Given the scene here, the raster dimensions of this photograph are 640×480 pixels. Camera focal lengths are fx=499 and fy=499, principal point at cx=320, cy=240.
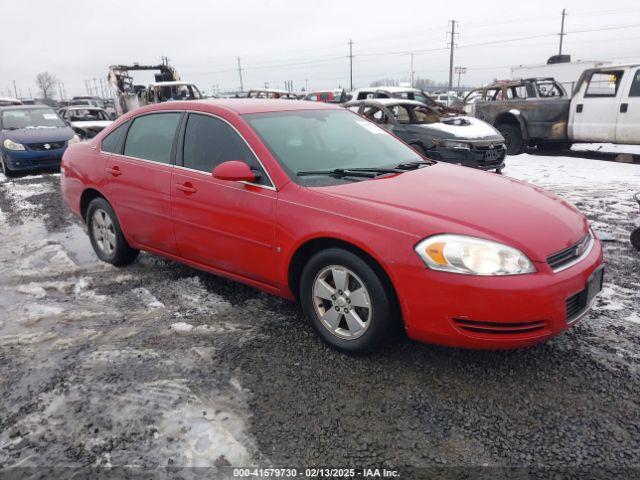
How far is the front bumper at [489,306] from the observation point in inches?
99.0

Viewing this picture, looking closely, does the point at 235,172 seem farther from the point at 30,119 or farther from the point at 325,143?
the point at 30,119

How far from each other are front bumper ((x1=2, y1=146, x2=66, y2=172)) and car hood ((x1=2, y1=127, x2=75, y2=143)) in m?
0.24

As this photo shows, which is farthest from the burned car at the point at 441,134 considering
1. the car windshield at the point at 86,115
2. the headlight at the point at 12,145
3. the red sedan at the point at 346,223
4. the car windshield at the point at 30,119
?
the car windshield at the point at 86,115

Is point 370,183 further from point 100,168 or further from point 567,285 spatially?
point 100,168

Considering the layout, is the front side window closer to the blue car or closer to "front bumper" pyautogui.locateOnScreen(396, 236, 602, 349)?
"front bumper" pyautogui.locateOnScreen(396, 236, 602, 349)

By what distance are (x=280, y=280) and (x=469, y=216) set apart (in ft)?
4.13

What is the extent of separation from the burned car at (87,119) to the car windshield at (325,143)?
444 inches

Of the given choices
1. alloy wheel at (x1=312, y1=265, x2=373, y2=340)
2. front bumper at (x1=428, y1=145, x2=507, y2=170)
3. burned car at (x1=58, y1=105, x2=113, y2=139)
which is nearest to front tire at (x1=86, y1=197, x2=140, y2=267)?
alloy wheel at (x1=312, y1=265, x2=373, y2=340)

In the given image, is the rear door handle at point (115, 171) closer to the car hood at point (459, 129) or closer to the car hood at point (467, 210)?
the car hood at point (467, 210)

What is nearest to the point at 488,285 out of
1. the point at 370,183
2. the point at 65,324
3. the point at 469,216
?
the point at 469,216

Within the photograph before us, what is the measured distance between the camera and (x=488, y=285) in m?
2.51

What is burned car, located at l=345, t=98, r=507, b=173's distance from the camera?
8359 millimetres

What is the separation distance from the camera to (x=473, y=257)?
2.57 m

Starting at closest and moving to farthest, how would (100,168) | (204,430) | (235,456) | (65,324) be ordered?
1. (235,456)
2. (204,430)
3. (65,324)
4. (100,168)
